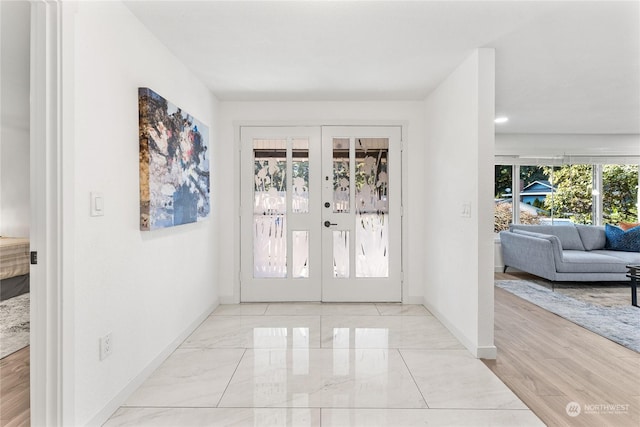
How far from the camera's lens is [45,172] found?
1.67 m

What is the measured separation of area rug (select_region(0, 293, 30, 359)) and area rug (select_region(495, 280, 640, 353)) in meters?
4.90

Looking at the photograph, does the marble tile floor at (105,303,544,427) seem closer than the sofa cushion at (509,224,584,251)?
Yes

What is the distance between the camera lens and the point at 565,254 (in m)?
5.28

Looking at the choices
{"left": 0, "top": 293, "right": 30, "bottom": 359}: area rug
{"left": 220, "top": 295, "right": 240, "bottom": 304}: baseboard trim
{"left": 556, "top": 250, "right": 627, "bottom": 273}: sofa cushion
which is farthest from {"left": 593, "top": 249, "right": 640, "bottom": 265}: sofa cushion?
{"left": 0, "top": 293, "right": 30, "bottom": 359}: area rug

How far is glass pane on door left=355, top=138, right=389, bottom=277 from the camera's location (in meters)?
4.38

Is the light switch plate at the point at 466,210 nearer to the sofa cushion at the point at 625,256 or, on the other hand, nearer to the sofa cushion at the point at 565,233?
the sofa cushion at the point at 565,233

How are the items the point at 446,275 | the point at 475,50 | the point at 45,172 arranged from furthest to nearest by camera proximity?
the point at 446,275, the point at 475,50, the point at 45,172

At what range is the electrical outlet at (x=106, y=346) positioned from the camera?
6.51 feet

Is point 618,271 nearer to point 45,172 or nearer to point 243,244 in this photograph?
point 243,244

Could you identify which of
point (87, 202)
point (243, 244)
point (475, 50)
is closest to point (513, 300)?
point (475, 50)

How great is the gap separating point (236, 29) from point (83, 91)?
111 centimetres

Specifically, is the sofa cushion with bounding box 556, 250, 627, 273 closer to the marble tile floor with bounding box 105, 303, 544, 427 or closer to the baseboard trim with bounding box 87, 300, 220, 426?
the marble tile floor with bounding box 105, 303, 544, 427

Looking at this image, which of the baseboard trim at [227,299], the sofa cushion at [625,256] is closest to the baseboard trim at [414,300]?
the baseboard trim at [227,299]

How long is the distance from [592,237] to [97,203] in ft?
22.0
